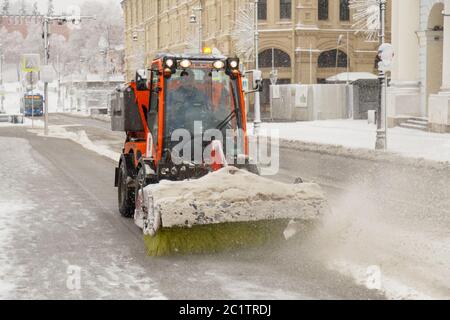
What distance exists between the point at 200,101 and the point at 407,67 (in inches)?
1074

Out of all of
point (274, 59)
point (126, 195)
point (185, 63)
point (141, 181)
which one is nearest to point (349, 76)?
point (274, 59)

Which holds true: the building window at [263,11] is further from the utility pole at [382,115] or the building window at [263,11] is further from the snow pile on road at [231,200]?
the snow pile on road at [231,200]

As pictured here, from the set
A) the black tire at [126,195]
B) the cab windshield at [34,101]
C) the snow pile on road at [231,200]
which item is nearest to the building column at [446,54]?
the black tire at [126,195]

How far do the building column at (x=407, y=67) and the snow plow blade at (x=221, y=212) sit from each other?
27659mm

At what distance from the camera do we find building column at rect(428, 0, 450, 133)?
29453mm

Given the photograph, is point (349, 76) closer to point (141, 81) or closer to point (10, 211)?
point (10, 211)

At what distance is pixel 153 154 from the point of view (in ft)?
33.8

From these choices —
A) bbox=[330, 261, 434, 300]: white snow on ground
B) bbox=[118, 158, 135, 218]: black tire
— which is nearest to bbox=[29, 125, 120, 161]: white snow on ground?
bbox=[118, 158, 135, 218]: black tire

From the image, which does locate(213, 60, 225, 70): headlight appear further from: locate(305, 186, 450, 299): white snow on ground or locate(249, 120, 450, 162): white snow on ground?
locate(249, 120, 450, 162): white snow on ground

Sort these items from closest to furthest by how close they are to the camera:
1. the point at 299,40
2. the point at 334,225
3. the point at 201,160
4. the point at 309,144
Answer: the point at 334,225
the point at 201,160
the point at 309,144
the point at 299,40

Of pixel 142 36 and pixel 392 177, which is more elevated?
pixel 142 36
